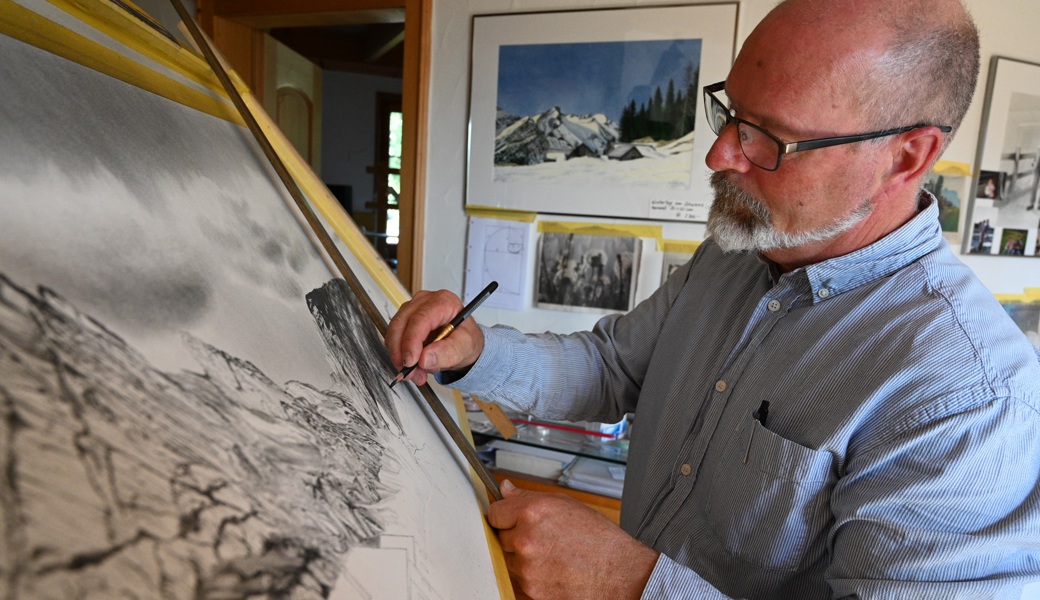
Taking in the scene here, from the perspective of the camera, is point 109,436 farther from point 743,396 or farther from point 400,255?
point 400,255

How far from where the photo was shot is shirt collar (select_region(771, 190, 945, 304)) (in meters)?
0.69

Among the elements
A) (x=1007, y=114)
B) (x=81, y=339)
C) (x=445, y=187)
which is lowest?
(x=81, y=339)

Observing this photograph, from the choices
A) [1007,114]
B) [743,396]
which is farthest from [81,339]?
[1007,114]

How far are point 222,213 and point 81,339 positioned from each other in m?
0.24

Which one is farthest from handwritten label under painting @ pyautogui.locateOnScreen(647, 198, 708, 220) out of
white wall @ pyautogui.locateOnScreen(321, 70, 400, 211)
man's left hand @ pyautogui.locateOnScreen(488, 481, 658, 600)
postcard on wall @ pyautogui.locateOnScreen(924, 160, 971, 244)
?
white wall @ pyautogui.locateOnScreen(321, 70, 400, 211)

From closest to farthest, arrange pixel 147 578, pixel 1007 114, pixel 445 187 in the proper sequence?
pixel 147 578 < pixel 1007 114 < pixel 445 187

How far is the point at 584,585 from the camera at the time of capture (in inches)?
23.5

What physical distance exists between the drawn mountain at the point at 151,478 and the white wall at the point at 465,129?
1.27 meters

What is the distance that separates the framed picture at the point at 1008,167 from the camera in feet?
4.67

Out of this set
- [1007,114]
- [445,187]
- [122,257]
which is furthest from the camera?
[445,187]

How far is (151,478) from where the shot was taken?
325 mm

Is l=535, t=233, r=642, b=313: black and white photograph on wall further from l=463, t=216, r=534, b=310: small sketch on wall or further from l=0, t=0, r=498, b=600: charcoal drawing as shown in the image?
l=0, t=0, r=498, b=600: charcoal drawing

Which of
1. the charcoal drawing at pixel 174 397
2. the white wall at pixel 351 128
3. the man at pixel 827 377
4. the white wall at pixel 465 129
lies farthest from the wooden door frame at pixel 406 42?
the white wall at pixel 351 128

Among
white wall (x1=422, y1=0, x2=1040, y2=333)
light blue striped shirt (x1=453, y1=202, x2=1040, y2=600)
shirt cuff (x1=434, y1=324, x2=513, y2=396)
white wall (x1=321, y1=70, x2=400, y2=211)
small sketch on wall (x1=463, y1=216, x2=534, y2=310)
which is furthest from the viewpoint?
white wall (x1=321, y1=70, x2=400, y2=211)
